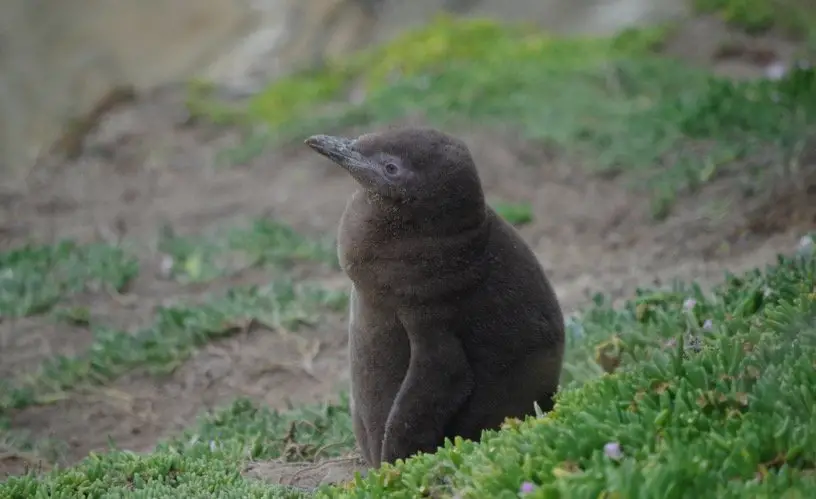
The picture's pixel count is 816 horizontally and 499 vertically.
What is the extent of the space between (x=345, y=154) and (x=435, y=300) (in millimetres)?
661

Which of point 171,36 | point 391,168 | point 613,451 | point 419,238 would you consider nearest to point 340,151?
point 391,168

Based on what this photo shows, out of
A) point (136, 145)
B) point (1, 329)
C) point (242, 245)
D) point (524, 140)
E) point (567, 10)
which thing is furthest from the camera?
point (567, 10)

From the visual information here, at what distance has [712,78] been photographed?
9.30 metres

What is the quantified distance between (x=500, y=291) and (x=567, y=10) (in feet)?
51.2

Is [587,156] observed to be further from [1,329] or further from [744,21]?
[1,329]

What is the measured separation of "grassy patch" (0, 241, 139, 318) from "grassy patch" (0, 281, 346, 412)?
2.50ft

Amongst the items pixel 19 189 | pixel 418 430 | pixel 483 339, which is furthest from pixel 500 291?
pixel 19 189

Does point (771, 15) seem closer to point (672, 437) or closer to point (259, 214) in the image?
point (259, 214)

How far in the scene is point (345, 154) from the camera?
3834 millimetres

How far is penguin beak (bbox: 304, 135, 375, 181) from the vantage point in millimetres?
3756

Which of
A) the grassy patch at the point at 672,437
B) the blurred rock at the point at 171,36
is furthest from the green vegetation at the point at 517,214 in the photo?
the blurred rock at the point at 171,36

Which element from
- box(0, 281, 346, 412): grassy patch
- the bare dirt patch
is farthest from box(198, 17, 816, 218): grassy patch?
box(0, 281, 346, 412): grassy patch

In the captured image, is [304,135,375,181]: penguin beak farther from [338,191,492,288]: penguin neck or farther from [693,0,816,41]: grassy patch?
[693,0,816,41]: grassy patch

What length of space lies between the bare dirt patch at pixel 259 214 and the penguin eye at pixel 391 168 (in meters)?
1.29
